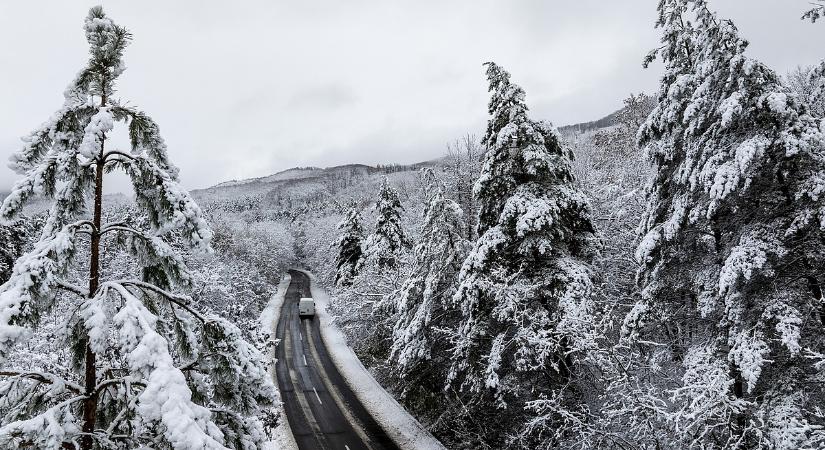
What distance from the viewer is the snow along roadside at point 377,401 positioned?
18312 millimetres

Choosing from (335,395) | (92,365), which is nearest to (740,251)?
(92,365)

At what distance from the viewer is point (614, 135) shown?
60875 mm

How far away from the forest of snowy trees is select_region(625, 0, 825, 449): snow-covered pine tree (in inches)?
2.1

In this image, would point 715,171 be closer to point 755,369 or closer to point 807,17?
point 807,17

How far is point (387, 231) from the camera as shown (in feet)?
120

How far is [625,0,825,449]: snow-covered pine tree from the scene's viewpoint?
8461mm

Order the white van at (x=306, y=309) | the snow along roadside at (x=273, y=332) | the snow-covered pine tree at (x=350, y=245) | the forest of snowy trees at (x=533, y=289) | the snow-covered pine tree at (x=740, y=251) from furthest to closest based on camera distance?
the snow-covered pine tree at (x=350, y=245)
the white van at (x=306, y=309)
the snow along roadside at (x=273, y=332)
the snow-covered pine tree at (x=740, y=251)
the forest of snowy trees at (x=533, y=289)

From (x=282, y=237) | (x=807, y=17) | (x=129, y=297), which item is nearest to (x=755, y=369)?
(x=807, y=17)

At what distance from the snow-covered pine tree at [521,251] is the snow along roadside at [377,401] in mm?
5436

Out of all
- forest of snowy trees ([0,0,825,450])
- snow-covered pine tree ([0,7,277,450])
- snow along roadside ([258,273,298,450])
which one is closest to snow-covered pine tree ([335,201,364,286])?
snow along roadside ([258,273,298,450])

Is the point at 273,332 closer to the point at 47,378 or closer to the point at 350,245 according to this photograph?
the point at 350,245

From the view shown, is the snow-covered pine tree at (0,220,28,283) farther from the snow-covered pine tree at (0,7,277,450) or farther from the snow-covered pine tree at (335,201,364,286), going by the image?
the snow-covered pine tree at (0,7,277,450)

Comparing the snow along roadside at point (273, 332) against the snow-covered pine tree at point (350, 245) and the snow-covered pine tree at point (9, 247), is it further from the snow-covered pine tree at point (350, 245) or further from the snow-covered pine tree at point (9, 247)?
the snow-covered pine tree at point (9, 247)

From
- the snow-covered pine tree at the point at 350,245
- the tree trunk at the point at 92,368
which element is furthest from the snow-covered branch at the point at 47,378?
the snow-covered pine tree at the point at 350,245
